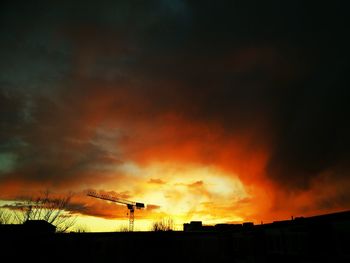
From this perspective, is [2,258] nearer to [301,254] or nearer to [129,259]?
[129,259]

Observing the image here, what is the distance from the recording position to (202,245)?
131 ft

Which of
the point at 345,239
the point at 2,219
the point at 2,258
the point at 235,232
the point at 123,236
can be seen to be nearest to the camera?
the point at 345,239

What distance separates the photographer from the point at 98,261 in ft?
122

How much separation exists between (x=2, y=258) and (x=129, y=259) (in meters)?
19.7

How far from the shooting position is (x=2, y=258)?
22531 millimetres

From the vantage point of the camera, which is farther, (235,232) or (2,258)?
(235,232)

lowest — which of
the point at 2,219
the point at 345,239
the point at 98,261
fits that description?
the point at 98,261

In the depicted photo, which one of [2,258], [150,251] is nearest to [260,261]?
[150,251]

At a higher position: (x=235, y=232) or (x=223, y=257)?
(x=235, y=232)

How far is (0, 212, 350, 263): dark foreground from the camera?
21.1 meters

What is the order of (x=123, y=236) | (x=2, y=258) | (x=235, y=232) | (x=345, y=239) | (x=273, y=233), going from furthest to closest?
1. (x=123, y=236)
2. (x=235, y=232)
3. (x=273, y=233)
4. (x=2, y=258)
5. (x=345, y=239)

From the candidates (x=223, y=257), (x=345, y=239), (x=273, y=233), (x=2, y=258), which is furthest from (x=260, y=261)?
(x=2, y=258)

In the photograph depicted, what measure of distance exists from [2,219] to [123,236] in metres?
17.9

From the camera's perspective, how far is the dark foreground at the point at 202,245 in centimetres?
2112
